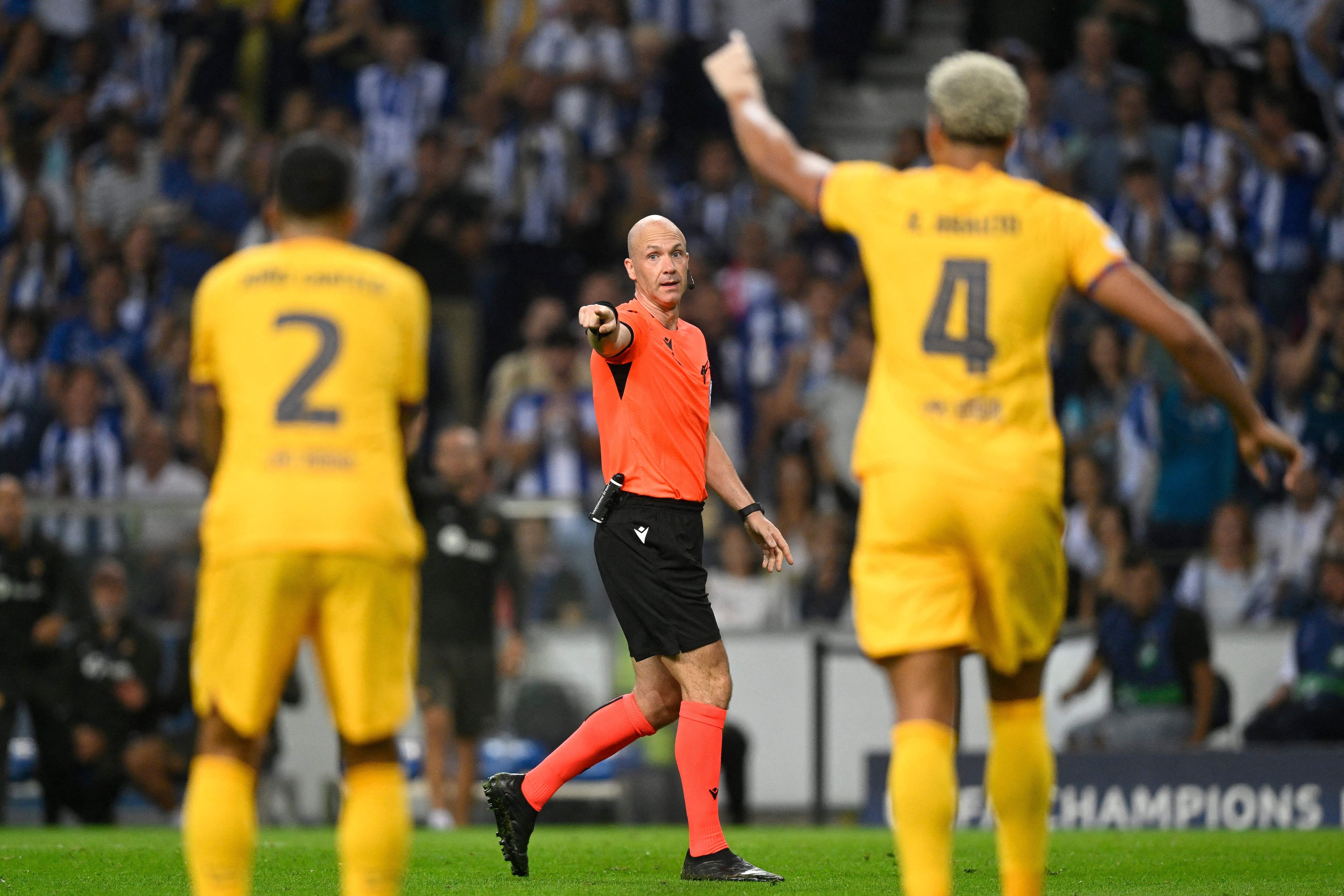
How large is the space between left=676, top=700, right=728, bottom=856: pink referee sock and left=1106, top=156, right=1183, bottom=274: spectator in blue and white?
9.52 m

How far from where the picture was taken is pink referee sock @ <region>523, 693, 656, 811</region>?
296 inches

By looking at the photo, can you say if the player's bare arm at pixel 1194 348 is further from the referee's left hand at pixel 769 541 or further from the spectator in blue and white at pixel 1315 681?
the spectator in blue and white at pixel 1315 681

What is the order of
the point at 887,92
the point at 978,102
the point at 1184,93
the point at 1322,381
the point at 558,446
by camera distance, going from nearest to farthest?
the point at 978,102, the point at 558,446, the point at 1322,381, the point at 1184,93, the point at 887,92

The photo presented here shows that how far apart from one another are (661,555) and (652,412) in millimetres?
583

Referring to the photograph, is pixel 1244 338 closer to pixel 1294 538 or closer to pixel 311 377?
pixel 1294 538

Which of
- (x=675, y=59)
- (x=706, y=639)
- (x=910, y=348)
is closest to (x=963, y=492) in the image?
(x=910, y=348)

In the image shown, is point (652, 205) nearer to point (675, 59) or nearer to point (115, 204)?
point (675, 59)

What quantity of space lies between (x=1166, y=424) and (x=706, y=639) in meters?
8.27

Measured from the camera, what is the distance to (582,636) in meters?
13.5

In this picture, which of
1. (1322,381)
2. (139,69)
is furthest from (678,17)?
(1322,381)

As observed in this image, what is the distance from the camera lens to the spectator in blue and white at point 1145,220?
15.7m

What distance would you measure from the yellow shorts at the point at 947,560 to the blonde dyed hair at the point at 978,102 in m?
0.93

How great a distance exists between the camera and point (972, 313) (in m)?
4.76

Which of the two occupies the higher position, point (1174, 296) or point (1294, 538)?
point (1174, 296)
